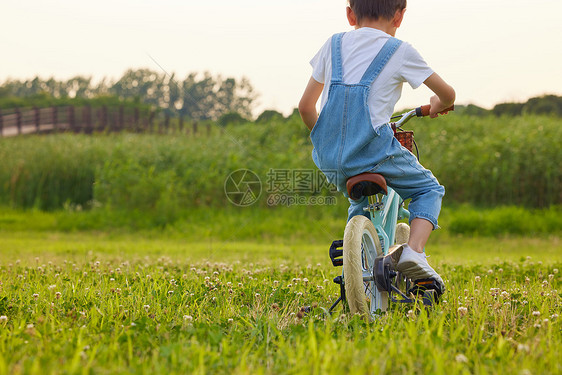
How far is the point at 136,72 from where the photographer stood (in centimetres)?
2353

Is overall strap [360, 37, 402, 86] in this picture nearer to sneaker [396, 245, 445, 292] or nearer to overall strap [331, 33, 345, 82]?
overall strap [331, 33, 345, 82]

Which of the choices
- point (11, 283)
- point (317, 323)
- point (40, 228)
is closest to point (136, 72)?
point (40, 228)

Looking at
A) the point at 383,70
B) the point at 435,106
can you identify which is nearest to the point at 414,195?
the point at 435,106

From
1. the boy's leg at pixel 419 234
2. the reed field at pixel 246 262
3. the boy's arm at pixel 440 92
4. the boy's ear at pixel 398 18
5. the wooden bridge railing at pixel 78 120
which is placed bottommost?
the reed field at pixel 246 262

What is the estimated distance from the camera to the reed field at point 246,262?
205 cm

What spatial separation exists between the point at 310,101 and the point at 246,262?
3.21 meters

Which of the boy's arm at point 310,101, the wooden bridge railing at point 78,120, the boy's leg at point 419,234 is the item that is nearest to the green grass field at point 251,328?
the boy's leg at point 419,234

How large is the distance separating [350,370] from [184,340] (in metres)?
0.78

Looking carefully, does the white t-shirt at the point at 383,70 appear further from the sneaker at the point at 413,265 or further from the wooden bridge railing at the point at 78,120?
the wooden bridge railing at the point at 78,120

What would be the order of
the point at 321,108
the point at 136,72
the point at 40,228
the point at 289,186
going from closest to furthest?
the point at 321,108 < the point at 40,228 < the point at 289,186 < the point at 136,72

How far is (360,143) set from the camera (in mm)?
2684

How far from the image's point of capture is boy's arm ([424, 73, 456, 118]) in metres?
2.73

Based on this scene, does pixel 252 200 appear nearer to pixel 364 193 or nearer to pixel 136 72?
pixel 364 193

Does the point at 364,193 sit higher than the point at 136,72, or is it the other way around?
the point at 136,72
